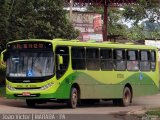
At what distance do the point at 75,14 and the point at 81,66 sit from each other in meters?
26.7

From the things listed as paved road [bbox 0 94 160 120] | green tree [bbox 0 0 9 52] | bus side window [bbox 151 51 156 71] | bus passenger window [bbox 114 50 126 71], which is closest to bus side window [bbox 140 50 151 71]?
bus side window [bbox 151 51 156 71]

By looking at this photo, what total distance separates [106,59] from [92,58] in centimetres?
116

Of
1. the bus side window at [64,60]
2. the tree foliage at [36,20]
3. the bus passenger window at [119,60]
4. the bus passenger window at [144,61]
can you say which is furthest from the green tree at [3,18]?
the bus side window at [64,60]

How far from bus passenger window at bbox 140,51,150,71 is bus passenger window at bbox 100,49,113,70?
2656 mm

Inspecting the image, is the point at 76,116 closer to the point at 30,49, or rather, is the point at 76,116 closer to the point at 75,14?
the point at 30,49

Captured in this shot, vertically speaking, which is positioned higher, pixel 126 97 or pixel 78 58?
pixel 78 58

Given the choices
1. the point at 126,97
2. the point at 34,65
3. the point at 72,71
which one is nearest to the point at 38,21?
the point at 126,97

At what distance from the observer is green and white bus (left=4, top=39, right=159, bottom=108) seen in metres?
20.4

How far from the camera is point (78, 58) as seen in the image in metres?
21.9

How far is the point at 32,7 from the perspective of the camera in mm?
31203

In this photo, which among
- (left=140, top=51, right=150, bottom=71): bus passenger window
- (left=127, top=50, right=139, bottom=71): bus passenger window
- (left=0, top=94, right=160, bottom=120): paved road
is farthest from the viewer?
(left=140, top=51, right=150, bottom=71): bus passenger window

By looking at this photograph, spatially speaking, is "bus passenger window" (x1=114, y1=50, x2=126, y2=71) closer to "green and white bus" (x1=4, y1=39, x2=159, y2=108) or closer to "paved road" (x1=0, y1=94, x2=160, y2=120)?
"green and white bus" (x1=4, y1=39, x2=159, y2=108)

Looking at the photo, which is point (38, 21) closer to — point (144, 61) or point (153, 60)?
point (144, 61)

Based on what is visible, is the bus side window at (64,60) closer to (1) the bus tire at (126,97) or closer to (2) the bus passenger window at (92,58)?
(2) the bus passenger window at (92,58)
